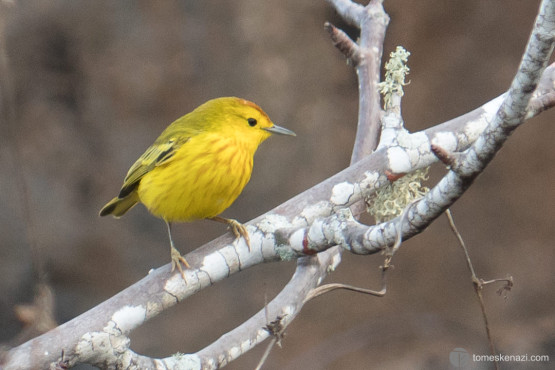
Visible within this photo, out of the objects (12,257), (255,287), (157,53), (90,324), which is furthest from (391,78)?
(12,257)

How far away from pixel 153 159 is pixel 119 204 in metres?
0.49

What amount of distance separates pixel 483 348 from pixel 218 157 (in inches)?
137

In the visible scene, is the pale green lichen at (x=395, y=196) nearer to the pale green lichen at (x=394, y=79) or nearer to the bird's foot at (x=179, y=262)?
the pale green lichen at (x=394, y=79)

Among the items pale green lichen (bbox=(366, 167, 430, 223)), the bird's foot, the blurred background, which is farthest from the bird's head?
the blurred background

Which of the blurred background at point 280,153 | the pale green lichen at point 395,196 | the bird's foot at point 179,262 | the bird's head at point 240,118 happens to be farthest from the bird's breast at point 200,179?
the blurred background at point 280,153

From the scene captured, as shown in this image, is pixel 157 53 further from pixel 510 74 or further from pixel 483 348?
Answer: pixel 483 348

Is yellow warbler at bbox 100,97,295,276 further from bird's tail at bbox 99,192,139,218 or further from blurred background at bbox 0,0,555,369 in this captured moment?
blurred background at bbox 0,0,555,369

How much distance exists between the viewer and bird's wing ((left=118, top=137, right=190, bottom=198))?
3623mm

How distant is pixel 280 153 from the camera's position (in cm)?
605

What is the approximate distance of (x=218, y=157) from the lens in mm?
3455

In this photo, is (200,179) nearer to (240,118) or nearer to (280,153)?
(240,118)

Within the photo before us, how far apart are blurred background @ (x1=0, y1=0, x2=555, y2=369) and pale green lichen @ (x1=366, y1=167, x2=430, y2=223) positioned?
2.52m

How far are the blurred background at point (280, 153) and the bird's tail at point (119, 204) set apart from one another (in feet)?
5.52

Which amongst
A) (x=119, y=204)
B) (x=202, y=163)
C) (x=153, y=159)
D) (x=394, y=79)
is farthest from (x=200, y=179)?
(x=394, y=79)
